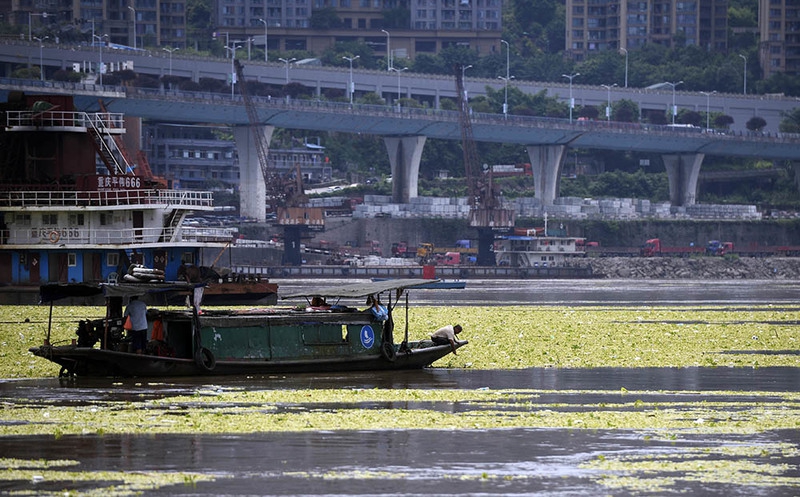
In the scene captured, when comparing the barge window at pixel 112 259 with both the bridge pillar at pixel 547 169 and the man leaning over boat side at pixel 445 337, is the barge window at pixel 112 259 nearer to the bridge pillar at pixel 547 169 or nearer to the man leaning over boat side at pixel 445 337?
the man leaning over boat side at pixel 445 337

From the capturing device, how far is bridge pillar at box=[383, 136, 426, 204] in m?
170

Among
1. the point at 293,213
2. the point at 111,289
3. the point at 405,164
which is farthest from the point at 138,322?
the point at 405,164

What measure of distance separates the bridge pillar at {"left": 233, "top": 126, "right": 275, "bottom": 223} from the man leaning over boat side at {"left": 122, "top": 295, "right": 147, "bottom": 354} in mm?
121749

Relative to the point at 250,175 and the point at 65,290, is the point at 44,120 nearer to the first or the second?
the point at 65,290

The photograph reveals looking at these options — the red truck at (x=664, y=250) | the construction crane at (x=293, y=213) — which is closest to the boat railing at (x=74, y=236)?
the construction crane at (x=293, y=213)

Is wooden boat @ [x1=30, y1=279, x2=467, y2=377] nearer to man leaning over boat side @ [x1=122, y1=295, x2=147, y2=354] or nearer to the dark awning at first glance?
the dark awning

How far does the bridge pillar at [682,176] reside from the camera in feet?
611

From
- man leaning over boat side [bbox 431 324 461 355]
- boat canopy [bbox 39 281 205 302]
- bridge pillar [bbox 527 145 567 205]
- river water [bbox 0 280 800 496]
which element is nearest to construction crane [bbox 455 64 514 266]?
bridge pillar [bbox 527 145 567 205]

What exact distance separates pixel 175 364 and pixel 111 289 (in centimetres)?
255

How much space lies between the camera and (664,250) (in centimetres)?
16950

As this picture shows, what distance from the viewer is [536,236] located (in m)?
156

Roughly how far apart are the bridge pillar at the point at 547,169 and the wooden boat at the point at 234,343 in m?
139

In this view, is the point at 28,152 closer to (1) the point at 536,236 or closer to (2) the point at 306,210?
(2) the point at 306,210

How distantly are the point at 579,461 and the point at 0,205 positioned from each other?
54.2 metres
